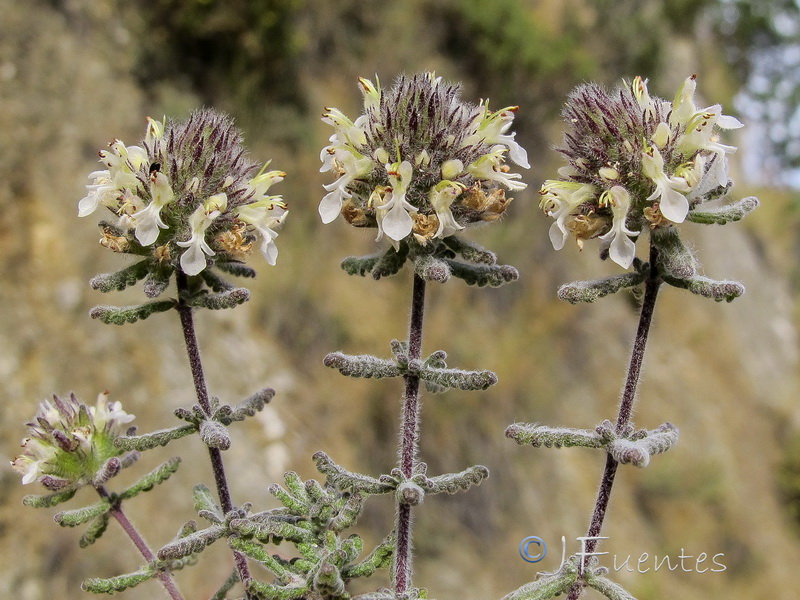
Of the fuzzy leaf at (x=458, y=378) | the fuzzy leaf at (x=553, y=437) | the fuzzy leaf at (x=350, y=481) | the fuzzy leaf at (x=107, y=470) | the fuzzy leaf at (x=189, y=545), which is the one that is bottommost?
the fuzzy leaf at (x=189, y=545)

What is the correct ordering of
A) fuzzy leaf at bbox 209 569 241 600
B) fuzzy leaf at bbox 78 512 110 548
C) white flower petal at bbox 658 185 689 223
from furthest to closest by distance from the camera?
fuzzy leaf at bbox 78 512 110 548 → fuzzy leaf at bbox 209 569 241 600 → white flower petal at bbox 658 185 689 223

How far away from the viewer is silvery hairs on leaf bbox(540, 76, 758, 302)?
2.15 m

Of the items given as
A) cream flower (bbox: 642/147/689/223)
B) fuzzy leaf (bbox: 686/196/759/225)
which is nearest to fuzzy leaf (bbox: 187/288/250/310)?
cream flower (bbox: 642/147/689/223)

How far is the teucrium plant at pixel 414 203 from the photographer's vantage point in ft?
7.20

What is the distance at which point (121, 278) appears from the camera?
238cm

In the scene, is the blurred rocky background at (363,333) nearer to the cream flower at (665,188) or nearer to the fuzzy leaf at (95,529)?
the fuzzy leaf at (95,529)

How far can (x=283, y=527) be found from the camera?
7.04 ft

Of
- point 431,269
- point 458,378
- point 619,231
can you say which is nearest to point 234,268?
point 431,269

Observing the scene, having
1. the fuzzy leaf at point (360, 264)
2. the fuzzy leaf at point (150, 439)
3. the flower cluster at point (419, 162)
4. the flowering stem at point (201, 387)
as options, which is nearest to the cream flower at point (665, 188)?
the flower cluster at point (419, 162)

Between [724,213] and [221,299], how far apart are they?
1.71m

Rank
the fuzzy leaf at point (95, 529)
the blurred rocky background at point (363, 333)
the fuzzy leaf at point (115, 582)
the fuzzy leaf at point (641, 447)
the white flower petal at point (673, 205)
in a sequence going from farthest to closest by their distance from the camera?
the blurred rocky background at point (363, 333) → the fuzzy leaf at point (95, 529) → the fuzzy leaf at point (115, 582) → the white flower petal at point (673, 205) → the fuzzy leaf at point (641, 447)

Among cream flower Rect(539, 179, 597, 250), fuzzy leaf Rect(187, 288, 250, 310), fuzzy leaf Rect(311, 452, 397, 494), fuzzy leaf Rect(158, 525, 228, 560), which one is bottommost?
fuzzy leaf Rect(158, 525, 228, 560)

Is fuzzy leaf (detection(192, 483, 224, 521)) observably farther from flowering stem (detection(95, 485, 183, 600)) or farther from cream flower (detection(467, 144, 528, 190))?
cream flower (detection(467, 144, 528, 190))

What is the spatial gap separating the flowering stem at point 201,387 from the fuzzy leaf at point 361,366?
49 centimetres
